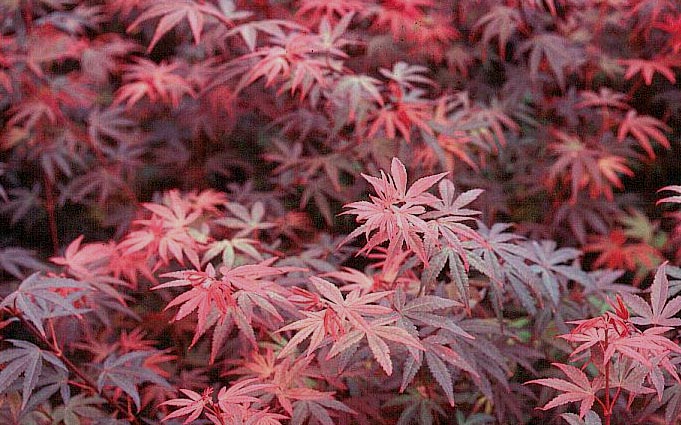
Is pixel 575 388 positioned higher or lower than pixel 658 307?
lower

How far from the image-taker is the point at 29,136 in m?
3.11

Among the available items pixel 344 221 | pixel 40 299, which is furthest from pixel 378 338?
pixel 344 221

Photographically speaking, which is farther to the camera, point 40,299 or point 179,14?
point 179,14

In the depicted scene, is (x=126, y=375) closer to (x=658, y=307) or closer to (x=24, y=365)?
(x=24, y=365)

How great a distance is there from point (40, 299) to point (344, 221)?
1.43 m

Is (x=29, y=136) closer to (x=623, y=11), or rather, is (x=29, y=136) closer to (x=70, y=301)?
(x=70, y=301)

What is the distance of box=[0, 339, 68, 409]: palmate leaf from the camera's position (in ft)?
5.49

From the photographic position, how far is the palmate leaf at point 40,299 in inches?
67.0

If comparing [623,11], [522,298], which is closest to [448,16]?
[623,11]

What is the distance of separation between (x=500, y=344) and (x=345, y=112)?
0.91 meters

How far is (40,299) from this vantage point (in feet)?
6.07

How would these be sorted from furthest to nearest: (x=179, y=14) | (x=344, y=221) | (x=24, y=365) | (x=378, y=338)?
(x=344, y=221), (x=179, y=14), (x=24, y=365), (x=378, y=338)

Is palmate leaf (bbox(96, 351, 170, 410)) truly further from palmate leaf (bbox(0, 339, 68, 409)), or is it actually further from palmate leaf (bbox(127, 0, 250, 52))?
palmate leaf (bbox(127, 0, 250, 52))

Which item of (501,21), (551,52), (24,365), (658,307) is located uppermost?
(501,21)
